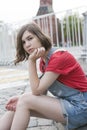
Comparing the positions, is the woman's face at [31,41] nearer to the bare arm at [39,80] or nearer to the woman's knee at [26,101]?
the bare arm at [39,80]

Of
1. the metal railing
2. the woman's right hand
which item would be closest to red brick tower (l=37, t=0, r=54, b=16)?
the metal railing

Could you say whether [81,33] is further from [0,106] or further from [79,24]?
[0,106]

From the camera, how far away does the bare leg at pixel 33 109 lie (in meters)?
2.96

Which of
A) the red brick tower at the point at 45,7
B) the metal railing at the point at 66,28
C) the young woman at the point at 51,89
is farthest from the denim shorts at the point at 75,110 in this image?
the red brick tower at the point at 45,7

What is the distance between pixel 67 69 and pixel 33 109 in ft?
1.46

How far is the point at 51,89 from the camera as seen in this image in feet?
10.2

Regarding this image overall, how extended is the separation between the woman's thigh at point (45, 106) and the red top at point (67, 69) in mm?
209

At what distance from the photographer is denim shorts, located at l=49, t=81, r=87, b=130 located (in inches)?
115

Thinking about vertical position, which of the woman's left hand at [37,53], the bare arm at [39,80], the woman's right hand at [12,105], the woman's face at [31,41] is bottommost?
the woman's right hand at [12,105]

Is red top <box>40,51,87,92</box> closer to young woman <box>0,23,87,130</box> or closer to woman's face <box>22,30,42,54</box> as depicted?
young woman <box>0,23,87,130</box>

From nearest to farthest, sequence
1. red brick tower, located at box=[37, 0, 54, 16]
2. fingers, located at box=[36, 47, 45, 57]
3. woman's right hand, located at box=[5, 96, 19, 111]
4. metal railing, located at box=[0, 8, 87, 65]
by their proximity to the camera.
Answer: fingers, located at box=[36, 47, 45, 57] < woman's right hand, located at box=[5, 96, 19, 111] < metal railing, located at box=[0, 8, 87, 65] < red brick tower, located at box=[37, 0, 54, 16]

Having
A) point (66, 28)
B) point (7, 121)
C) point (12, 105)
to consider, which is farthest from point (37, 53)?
point (66, 28)

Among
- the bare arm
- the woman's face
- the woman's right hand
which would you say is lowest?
the woman's right hand

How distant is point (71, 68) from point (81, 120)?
0.45m
